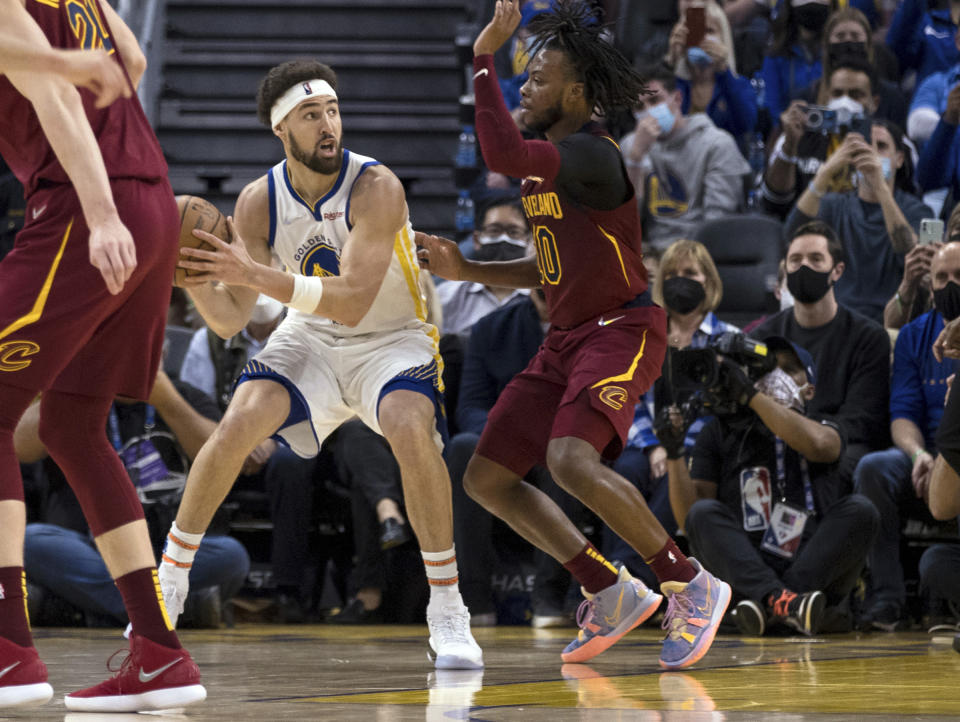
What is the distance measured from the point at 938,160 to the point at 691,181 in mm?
1429

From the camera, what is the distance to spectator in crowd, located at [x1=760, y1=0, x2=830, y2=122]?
924cm

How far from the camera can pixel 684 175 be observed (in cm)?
836

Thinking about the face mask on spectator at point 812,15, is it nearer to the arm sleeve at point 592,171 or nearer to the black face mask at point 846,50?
the black face mask at point 846,50

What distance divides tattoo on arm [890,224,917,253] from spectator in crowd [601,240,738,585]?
120 cm

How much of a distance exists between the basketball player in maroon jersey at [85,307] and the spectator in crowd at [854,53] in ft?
19.4

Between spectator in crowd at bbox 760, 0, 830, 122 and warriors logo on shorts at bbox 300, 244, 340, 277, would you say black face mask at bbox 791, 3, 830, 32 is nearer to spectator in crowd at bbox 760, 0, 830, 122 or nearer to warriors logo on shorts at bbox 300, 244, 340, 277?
spectator in crowd at bbox 760, 0, 830, 122

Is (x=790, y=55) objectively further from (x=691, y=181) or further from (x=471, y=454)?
(x=471, y=454)

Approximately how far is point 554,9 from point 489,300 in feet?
10.6

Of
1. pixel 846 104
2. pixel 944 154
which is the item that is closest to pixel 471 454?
pixel 846 104

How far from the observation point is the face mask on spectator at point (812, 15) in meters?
9.12

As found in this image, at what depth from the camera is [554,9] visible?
4.67m

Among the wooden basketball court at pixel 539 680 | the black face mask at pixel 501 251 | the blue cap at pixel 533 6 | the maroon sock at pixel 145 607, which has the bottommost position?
the wooden basketball court at pixel 539 680

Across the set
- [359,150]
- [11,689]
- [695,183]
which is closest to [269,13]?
[359,150]

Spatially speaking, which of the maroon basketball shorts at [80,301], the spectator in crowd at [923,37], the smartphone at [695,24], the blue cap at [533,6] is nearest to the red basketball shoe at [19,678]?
the maroon basketball shorts at [80,301]
